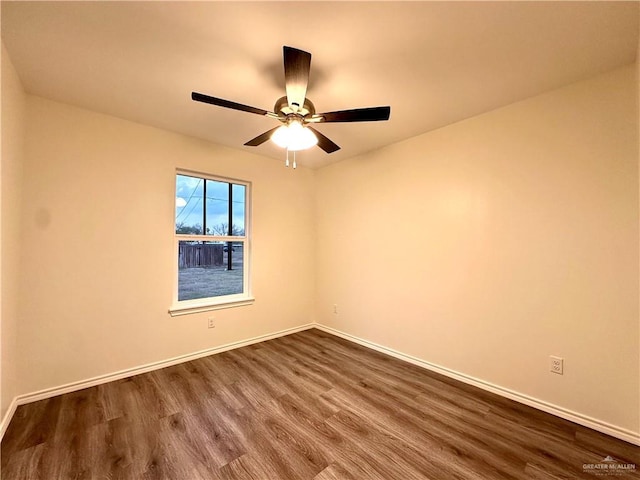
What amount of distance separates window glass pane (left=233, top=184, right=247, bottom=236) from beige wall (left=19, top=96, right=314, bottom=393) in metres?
0.25

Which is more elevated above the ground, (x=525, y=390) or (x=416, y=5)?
(x=416, y=5)

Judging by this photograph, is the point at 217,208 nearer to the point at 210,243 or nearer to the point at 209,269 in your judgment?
the point at 210,243

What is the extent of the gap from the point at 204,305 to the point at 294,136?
86.0 inches

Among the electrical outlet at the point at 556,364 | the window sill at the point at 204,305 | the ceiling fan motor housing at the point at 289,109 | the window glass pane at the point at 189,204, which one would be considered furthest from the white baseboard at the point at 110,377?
the electrical outlet at the point at 556,364

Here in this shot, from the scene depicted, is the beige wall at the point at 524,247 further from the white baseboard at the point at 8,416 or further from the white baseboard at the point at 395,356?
the white baseboard at the point at 8,416

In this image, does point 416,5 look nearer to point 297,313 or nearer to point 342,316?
point 342,316

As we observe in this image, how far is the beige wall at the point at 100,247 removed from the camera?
2113 mm

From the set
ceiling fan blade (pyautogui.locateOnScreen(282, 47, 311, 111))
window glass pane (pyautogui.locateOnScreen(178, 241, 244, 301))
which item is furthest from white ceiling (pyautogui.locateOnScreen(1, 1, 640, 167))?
window glass pane (pyautogui.locateOnScreen(178, 241, 244, 301))

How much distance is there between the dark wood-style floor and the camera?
58.0 inches

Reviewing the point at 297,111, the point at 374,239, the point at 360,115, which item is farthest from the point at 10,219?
the point at 374,239

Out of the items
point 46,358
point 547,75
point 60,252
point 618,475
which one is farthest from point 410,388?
point 60,252

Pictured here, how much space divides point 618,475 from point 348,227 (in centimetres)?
287

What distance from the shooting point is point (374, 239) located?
3.25 meters

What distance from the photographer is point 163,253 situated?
2.74 meters
